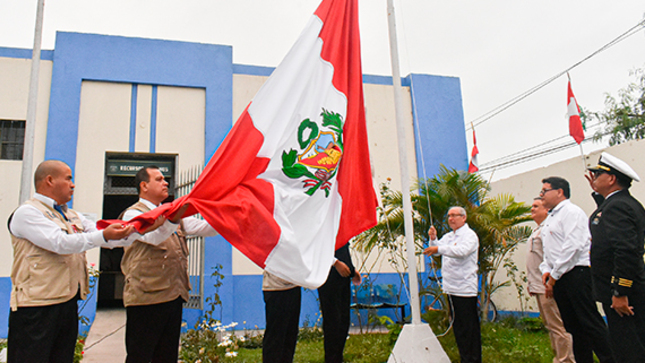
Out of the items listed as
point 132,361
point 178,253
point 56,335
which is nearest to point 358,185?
point 178,253

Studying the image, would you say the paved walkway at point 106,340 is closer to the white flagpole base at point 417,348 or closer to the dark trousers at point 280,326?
the dark trousers at point 280,326

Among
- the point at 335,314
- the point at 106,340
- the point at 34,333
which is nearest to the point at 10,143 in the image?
the point at 106,340

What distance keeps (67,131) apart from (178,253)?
5.88 m

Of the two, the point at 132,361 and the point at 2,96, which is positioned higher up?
the point at 2,96

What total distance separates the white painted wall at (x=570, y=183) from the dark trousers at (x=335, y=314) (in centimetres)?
493

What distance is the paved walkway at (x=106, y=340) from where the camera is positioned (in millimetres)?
6371

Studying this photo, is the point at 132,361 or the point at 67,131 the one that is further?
the point at 67,131

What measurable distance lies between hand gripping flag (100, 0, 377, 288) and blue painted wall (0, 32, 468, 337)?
4535 millimetres

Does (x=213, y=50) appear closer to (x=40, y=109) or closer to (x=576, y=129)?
(x=40, y=109)

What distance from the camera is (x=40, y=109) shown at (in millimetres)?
8250

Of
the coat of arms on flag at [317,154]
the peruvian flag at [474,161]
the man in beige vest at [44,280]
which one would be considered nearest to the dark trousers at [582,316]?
the coat of arms on flag at [317,154]

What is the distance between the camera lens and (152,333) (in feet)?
11.1

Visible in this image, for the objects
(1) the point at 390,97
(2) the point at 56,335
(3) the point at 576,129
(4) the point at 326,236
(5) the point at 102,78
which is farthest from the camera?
(1) the point at 390,97

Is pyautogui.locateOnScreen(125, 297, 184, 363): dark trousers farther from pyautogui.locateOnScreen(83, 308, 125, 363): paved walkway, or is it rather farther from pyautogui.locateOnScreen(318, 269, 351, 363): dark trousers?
pyautogui.locateOnScreen(83, 308, 125, 363): paved walkway
